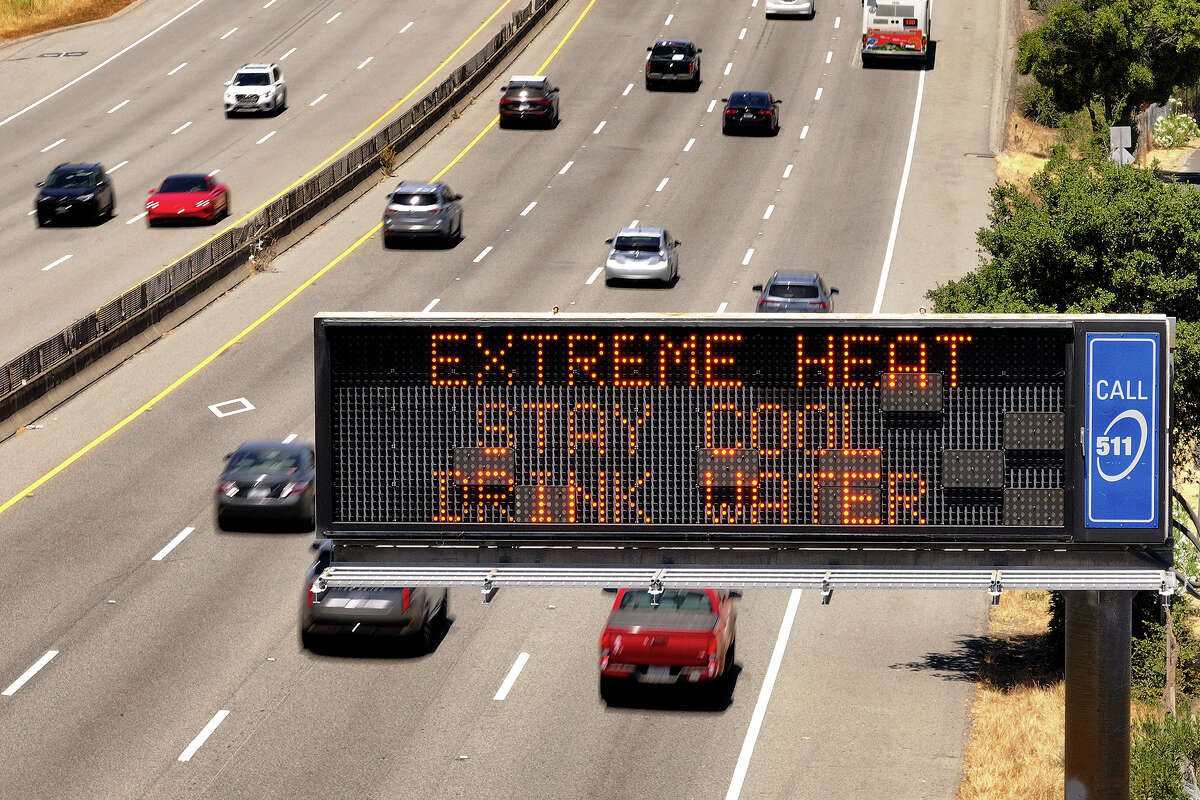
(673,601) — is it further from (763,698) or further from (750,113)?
(750,113)

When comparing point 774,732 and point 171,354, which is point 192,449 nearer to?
point 171,354

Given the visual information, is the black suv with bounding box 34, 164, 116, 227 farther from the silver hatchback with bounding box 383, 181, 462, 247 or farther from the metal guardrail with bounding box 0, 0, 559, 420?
the silver hatchback with bounding box 383, 181, 462, 247

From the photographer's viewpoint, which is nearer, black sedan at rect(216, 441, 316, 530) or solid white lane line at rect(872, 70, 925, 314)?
black sedan at rect(216, 441, 316, 530)

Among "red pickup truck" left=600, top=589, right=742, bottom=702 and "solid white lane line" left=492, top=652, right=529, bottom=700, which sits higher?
"red pickup truck" left=600, top=589, right=742, bottom=702

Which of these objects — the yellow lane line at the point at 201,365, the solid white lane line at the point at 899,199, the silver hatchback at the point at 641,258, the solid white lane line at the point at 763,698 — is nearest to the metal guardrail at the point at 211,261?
the yellow lane line at the point at 201,365

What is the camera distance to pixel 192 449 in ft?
130

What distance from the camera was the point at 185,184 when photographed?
186ft

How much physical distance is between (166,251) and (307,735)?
30.1 metres

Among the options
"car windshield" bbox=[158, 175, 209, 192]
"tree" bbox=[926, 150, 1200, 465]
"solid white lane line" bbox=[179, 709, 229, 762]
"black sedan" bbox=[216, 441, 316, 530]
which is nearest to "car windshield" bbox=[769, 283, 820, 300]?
"black sedan" bbox=[216, 441, 316, 530]

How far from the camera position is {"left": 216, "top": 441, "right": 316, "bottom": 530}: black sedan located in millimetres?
34344

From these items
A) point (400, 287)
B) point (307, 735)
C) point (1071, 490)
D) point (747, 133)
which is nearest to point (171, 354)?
point (400, 287)

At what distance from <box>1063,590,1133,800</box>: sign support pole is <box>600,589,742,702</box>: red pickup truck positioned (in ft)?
32.4

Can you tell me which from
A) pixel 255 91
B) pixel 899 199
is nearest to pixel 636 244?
pixel 899 199

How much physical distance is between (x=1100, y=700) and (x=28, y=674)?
1769cm
